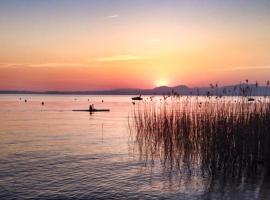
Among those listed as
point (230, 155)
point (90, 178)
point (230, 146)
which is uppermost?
point (230, 146)

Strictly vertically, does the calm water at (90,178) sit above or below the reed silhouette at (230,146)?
below

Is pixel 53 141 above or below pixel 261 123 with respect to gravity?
below

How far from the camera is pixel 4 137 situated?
23953 millimetres

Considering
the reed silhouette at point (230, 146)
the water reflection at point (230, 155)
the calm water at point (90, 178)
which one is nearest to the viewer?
the calm water at point (90, 178)

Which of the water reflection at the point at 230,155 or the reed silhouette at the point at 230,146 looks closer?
the water reflection at the point at 230,155

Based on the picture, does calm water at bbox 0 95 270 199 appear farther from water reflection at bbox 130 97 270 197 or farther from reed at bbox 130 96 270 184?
reed at bbox 130 96 270 184

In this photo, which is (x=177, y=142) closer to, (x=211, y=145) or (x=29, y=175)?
(x=211, y=145)

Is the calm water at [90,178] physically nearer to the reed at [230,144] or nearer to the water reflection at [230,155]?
the water reflection at [230,155]

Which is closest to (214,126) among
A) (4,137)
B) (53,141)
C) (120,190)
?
(120,190)

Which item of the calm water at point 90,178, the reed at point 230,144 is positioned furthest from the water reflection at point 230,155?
the calm water at point 90,178

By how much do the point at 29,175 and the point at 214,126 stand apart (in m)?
6.77

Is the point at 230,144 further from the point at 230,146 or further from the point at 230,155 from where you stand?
the point at 230,155

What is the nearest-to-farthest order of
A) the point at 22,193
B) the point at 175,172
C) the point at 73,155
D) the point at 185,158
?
the point at 22,193
the point at 175,172
the point at 185,158
the point at 73,155

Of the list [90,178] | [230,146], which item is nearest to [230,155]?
[230,146]
